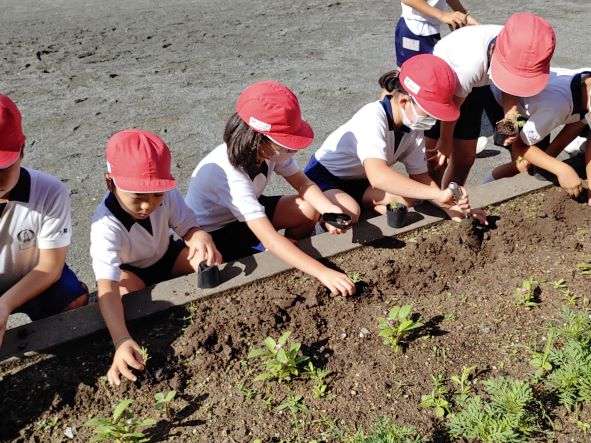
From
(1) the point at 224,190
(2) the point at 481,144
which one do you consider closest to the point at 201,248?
(1) the point at 224,190

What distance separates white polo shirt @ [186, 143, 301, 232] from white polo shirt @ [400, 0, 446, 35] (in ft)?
5.92

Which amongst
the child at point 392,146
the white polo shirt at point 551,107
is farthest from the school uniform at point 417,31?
the child at point 392,146

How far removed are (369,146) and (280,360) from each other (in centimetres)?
137

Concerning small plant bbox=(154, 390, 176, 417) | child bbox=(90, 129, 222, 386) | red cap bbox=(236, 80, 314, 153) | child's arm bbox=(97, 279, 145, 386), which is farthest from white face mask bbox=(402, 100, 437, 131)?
small plant bbox=(154, 390, 176, 417)

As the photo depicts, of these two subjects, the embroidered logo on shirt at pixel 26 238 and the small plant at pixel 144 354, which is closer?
the small plant at pixel 144 354

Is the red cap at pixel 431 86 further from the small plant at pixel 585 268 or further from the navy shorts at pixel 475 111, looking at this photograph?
the small plant at pixel 585 268

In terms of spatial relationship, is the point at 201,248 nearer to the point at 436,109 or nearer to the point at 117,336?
the point at 117,336

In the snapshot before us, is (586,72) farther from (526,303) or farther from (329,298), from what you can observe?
(329,298)

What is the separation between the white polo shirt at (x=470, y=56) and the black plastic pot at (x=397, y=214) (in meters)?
0.85

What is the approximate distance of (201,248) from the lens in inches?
113

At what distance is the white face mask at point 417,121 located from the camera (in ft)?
10.1

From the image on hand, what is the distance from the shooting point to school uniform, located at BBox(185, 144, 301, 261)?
2.90m

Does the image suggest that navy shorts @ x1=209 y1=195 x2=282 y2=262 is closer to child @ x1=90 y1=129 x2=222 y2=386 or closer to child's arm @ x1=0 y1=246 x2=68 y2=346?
child @ x1=90 y1=129 x2=222 y2=386

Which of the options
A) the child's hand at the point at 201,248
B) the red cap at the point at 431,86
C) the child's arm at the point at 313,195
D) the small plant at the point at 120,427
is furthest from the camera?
the child's arm at the point at 313,195
